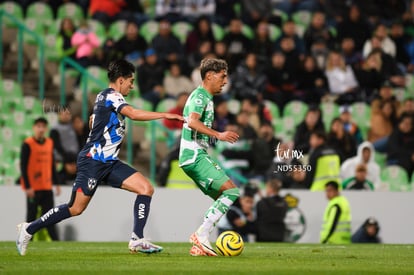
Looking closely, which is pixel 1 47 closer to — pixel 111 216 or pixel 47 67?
pixel 47 67

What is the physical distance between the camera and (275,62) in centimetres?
2139

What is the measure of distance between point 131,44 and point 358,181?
6.29 m

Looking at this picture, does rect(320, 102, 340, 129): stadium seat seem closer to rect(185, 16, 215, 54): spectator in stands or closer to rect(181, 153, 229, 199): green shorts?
rect(185, 16, 215, 54): spectator in stands

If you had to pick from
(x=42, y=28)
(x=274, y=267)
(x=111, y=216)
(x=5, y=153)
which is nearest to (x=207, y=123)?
(x=274, y=267)

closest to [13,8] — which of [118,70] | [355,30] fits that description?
[355,30]

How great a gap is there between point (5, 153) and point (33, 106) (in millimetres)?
1360

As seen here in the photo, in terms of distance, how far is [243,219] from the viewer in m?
17.2

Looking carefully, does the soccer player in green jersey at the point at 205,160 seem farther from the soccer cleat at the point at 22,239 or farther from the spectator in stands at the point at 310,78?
the spectator in stands at the point at 310,78

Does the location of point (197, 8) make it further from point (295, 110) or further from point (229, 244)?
point (229, 244)

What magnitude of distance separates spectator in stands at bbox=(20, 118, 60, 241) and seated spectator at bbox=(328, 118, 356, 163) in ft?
16.7

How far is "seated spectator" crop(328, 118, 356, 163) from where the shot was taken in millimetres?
18625

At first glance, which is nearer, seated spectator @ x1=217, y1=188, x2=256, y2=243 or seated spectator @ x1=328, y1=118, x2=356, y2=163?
seated spectator @ x1=217, y1=188, x2=256, y2=243

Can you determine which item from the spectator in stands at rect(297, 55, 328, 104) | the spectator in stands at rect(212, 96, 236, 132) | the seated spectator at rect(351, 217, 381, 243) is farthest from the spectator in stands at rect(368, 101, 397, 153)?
the seated spectator at rect(351, 217, 381, 243)

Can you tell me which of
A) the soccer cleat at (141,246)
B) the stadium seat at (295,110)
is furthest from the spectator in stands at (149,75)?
the soccer cleat at (141,246)
